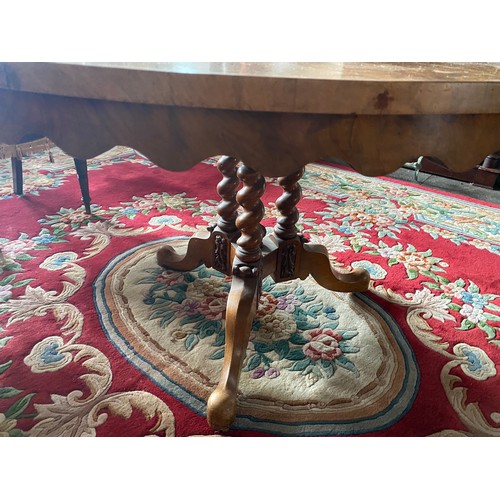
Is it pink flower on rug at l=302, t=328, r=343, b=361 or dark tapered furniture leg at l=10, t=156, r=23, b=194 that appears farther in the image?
dark tapered furniture leg at l=10, t=156, r=23, b=194

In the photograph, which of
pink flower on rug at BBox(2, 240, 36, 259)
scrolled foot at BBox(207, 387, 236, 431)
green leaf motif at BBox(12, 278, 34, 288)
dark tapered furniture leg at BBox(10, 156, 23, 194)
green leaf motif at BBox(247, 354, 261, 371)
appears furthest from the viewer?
dark tapered furniture leg at BBox(10, 156, 23, 194)

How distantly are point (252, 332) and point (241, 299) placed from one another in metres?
0.18

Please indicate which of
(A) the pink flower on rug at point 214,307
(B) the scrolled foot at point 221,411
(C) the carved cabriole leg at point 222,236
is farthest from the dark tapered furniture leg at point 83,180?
(B) the scrolled foot at point 221,411

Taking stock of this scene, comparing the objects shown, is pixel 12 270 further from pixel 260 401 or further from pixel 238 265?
pixel 260 401

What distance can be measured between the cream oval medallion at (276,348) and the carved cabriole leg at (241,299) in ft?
0.19

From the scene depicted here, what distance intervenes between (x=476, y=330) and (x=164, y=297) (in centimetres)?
85

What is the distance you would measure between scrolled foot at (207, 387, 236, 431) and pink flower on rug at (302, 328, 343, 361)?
0.27 meters

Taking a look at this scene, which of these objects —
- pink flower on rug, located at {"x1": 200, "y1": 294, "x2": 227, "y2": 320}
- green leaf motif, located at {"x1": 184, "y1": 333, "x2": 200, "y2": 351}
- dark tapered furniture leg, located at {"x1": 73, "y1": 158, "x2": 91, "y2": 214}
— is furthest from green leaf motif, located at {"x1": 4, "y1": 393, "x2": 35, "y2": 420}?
dark tapered furniture leg, located at {"x1": 73, "y1": 158, "x2": 91, "y2": 214}

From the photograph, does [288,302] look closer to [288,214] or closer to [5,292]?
[288,214]

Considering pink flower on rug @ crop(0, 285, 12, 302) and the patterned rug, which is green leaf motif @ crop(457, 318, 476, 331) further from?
pink flower on rug @ crop(0, 285, 12, 302)

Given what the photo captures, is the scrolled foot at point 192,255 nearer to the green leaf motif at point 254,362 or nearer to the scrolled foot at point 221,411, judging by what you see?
the green leaf motif at point 254,362

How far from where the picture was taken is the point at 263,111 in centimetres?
48

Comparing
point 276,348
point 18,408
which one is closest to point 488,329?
point 276,348

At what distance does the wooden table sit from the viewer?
47 centimetres
